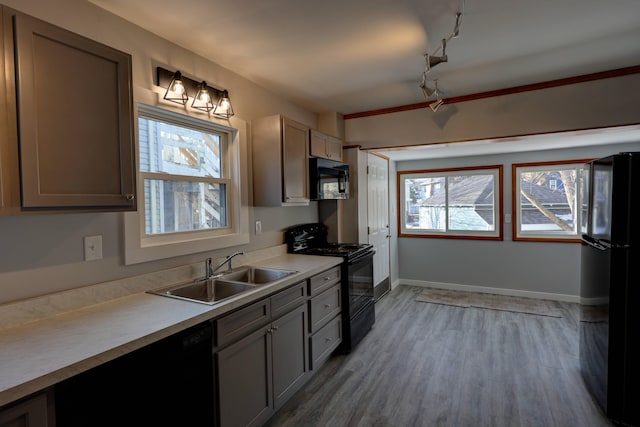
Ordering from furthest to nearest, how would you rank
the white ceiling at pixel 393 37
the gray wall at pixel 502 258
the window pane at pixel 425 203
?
the window pane at pixel 425 203 → the gray wall at pixel 502 258 → the white ceiling at pixel 393 37

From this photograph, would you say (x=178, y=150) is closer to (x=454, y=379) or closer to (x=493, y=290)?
(x=454, y=379)

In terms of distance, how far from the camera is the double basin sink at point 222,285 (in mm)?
2069

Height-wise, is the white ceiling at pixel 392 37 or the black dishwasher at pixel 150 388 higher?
the white ceiling at pixel 392 37

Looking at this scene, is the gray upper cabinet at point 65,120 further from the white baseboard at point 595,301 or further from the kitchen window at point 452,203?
the kitchen window at point 452,203

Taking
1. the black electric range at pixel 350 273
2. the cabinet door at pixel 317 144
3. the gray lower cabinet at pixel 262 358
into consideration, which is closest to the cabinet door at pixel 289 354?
the gray lower cabinet at pixel 262 358

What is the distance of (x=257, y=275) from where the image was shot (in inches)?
103

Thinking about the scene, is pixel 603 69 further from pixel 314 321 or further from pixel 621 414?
pixel 314 321

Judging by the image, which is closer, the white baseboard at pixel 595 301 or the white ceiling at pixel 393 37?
the white ceiling at pixel 393 37

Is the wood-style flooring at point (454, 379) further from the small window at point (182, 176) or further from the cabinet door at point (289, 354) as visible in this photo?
the small window at point (182, 176)

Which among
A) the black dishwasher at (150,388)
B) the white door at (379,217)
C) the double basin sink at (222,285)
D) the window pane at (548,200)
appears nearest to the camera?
the black dishwasher at (150,388)

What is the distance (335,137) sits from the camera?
146 inches

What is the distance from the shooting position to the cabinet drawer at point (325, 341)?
2.57 metres

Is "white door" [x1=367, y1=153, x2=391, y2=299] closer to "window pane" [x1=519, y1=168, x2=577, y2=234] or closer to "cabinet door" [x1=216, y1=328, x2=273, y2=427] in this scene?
"window pane" [x1=519, y1=168, x2=577, y2=234]

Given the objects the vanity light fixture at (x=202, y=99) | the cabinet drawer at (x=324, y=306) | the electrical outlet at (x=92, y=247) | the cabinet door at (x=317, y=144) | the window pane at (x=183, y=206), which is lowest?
the cabinet drawer at (x=324, y=306)
